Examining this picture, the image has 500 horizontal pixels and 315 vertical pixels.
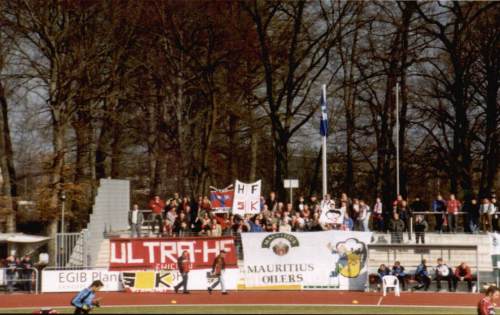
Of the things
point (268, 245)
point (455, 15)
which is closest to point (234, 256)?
point (268, 245)

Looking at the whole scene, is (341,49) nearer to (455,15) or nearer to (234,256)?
(455,15)

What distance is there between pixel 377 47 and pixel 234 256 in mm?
20738

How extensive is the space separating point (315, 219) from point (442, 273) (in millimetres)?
6075

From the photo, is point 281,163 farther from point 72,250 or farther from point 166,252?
point 72,250

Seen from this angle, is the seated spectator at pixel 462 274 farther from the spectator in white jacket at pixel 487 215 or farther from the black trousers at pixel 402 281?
the spectator in white jacket at pixel 487 215

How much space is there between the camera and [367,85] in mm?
58031

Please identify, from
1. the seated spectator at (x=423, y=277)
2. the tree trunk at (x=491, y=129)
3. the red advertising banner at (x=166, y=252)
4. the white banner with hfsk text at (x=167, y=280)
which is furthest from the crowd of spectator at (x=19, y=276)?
the tree trunk at (x=491, y=129)

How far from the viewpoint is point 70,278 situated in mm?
40625

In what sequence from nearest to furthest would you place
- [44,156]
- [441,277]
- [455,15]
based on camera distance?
[441,277] → [44,156] → [455,15]

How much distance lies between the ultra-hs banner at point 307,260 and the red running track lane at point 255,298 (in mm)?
744

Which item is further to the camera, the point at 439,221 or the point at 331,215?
the point at 439,221

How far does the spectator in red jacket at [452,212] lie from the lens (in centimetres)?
4275

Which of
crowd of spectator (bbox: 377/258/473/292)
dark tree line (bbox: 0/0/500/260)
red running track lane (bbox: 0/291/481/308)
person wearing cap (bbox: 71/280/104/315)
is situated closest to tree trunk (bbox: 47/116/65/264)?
dark tree line (bbox: 0/0/500/260)

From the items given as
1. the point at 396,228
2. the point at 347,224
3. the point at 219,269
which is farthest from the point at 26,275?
the point at 396,228
